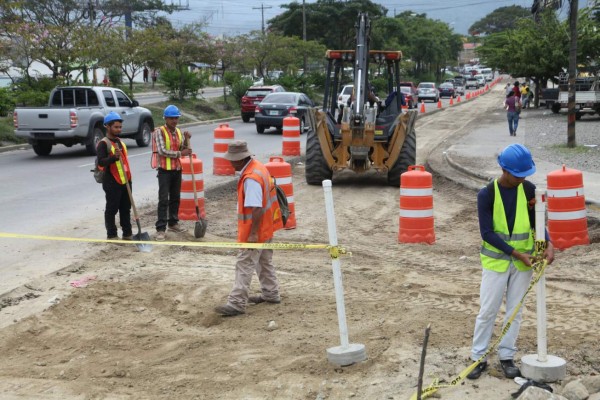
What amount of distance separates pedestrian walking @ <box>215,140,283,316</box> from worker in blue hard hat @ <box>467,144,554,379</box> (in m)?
2.40

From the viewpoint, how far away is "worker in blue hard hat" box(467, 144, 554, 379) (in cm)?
546

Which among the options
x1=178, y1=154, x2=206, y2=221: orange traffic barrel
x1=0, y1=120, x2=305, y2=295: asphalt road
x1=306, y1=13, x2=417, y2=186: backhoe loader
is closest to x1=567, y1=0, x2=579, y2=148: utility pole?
x1=0, y1=120, x2=305, y2=295: asphalt road

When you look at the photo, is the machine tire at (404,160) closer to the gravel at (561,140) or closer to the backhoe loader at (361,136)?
the backhoe loader at (361,136)

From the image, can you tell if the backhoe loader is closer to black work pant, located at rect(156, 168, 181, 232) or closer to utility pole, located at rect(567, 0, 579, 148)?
black work pant, located at rect(156, 168, 181, 232)

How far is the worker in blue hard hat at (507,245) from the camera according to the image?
17.9 ft

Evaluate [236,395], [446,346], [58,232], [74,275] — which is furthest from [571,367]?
[58,232]

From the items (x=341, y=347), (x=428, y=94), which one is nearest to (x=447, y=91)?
(x=428, y=94)

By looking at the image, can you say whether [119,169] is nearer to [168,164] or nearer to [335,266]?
[168,164]

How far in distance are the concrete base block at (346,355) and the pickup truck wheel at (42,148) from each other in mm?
18183

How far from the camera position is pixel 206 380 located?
5.82 metres

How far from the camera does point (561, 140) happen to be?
2612 centimetres

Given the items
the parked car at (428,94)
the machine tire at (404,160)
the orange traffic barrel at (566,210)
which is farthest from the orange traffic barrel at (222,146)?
the parked car at (428,94)

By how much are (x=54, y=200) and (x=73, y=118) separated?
7.73m

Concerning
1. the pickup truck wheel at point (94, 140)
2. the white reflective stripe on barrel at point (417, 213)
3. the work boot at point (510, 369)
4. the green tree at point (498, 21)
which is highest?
the green tree at point (498, 21)
